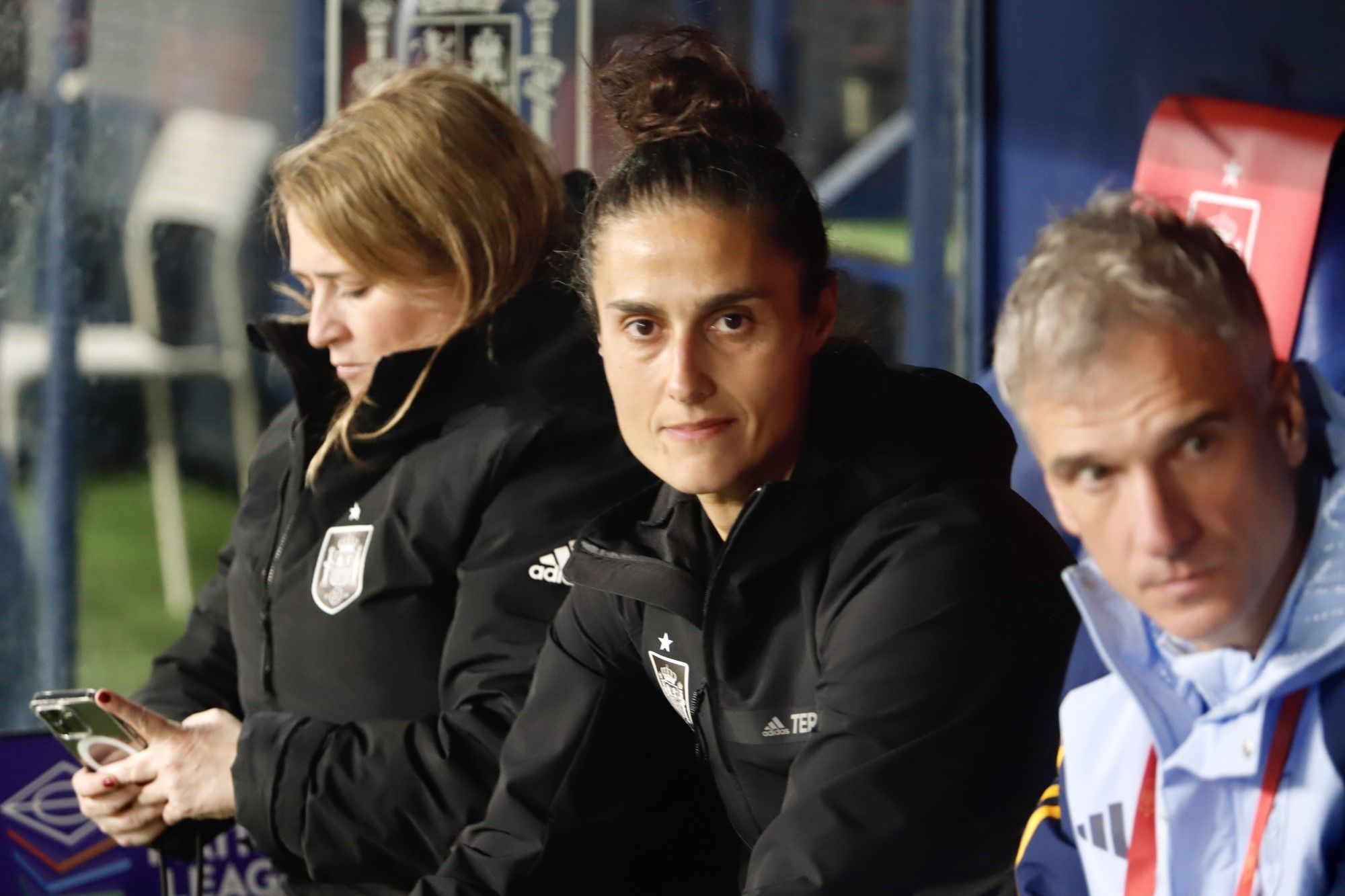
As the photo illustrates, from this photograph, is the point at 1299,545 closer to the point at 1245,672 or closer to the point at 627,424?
the point at 1245,672

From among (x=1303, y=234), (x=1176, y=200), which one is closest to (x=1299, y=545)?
(x=1176, y=200)

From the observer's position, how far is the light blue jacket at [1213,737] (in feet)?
3.19

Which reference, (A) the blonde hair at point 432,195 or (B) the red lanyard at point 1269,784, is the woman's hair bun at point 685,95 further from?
(B) the red lanyard at point 1269,784

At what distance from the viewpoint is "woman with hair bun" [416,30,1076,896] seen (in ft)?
4.34

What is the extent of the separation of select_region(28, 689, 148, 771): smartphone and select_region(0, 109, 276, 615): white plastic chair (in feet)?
3.87

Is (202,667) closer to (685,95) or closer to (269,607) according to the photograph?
(269,607)

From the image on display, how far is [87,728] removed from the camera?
202 centimetres

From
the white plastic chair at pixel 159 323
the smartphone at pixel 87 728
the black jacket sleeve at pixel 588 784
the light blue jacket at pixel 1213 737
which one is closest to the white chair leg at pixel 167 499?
the white plastic chair at pixel 159 323

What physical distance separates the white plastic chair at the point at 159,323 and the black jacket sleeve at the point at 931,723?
83.2 inches

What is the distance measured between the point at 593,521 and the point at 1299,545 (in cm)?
81

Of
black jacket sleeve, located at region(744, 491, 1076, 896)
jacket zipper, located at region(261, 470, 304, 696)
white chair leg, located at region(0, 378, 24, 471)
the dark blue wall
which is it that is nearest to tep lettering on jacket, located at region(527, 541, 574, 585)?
jacket zipper, located at region(261, 470, 304, 696)

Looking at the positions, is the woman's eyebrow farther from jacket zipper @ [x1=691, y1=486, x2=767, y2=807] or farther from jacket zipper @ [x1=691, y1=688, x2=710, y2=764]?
jacket zipper @ [x1=691, y1=688, x2=710, y2=764]

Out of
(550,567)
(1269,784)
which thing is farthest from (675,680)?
(1269,784)

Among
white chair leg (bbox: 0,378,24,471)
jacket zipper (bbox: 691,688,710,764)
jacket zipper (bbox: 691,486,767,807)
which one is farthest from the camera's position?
white chair leg (bbox: 0,378,24,471)
